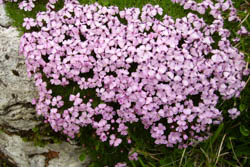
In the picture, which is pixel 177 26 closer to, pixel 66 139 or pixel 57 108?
pixel 57 108

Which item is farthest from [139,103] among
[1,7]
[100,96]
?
[1,7]

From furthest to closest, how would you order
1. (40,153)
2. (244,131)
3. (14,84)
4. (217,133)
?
(40,153)
(14,84)
(244,131)
(217,133)

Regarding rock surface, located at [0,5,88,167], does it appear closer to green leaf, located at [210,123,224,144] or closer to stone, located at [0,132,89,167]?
stone, located at [0,132,89,167]

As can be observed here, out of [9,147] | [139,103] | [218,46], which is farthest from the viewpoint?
[9,147]

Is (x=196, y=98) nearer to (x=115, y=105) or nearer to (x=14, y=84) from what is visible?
(x=115, y=105)

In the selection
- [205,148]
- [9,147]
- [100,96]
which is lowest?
[205,148]

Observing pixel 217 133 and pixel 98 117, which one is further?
pixel 98 117

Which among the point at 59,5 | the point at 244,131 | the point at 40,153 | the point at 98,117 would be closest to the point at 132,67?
the point at 98,117
